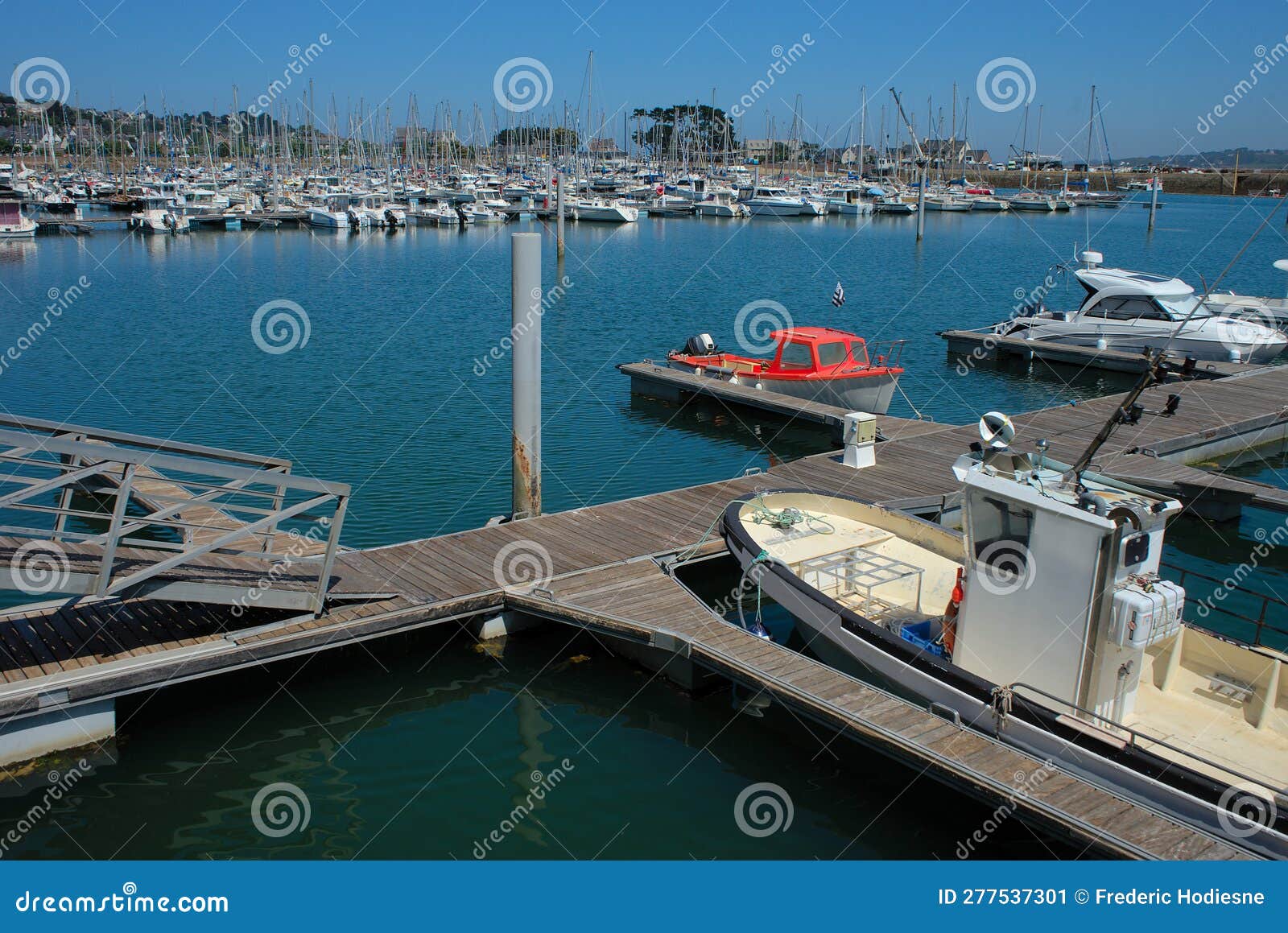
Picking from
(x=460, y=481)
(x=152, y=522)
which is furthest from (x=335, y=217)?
(x=152, y=522)

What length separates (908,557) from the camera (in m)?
13.0

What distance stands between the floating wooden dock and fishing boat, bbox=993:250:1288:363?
1544 cm

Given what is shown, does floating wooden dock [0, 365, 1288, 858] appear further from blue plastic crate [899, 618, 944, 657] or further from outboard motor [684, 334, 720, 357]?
outboard motor [684, 334, 720, 357]

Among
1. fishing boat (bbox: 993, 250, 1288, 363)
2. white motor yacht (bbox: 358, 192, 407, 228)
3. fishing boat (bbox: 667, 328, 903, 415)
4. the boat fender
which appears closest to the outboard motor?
fishing boat (bbox: 667, 328, 903, 415)

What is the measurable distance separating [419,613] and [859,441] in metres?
8.66

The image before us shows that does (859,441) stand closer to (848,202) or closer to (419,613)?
(419,613)

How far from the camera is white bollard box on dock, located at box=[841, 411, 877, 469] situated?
17656 millimetres

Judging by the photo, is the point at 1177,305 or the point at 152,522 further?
the point at 1177,305

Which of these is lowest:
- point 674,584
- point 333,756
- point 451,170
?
point 333,756

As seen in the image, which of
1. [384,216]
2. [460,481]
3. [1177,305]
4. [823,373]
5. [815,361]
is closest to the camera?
[460,481]

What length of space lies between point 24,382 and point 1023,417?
941 inches

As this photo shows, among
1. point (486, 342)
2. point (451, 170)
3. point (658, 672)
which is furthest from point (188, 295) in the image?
point (451, 170)

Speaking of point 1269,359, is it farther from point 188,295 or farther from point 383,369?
point 188,295

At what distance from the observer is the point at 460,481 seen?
1944 centimetres
